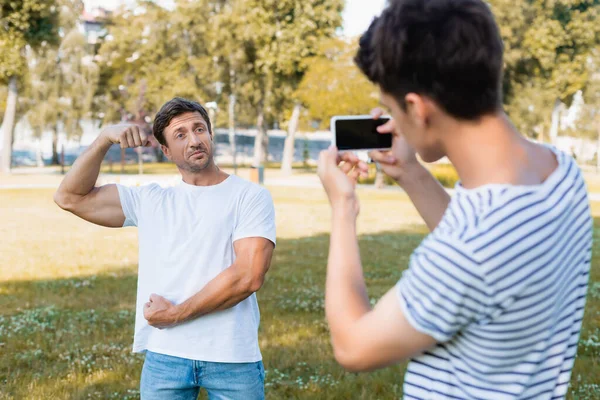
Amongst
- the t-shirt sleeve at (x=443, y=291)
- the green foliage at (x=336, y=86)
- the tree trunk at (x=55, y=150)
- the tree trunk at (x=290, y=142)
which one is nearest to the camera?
the t-shirt sleeve at (x=443, y=291)

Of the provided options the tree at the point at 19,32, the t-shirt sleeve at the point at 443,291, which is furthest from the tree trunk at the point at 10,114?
the t-shirt sleeve at the point at 443,291

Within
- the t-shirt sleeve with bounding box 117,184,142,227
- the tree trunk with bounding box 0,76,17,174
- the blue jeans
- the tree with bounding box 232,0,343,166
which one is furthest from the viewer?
the tree with bounding box 232,0,343,166

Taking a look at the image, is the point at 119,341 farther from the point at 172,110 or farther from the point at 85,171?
the point at 172,110

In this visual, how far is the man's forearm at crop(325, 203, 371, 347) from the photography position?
184 centimetres

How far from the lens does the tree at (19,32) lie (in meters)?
41.8

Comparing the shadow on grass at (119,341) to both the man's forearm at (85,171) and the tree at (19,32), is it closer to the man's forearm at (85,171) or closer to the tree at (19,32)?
the man's forearm at (85,171)

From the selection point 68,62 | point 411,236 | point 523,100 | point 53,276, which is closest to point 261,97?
point 68,62

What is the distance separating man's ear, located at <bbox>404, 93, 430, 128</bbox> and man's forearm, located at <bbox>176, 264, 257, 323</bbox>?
6.40ft

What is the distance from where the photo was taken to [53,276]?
12.7 metres

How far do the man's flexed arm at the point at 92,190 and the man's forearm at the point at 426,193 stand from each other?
1825 mm

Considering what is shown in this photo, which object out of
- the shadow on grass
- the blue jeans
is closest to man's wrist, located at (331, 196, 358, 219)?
the blue jeans

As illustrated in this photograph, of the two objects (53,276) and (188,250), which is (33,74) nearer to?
(53,276)

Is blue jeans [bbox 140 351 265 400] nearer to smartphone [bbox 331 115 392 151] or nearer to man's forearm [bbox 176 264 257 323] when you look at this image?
man's forearm [bbox 176 264 257 323]

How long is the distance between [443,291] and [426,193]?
2.49 ft
